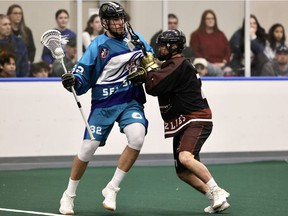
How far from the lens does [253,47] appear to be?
10.0m

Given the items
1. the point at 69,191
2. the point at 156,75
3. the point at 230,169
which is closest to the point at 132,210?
the point at 69,191

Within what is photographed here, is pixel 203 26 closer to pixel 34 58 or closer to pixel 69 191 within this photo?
pixel 34 58

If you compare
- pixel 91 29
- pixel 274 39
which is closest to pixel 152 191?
pixel 91 29

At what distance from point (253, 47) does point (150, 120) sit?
1.56 metres

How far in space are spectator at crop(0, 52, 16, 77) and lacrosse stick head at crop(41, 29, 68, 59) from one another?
300 centimetres

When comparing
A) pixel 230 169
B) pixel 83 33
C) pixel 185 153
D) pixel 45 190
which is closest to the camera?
pixel 185 153

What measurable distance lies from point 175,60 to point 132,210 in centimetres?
115

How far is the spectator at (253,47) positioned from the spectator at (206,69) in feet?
0.59

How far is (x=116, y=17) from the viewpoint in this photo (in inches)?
245

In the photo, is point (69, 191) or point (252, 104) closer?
point (69, 191)

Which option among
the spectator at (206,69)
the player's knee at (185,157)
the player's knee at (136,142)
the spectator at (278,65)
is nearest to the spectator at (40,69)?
the spectator at (206,69)

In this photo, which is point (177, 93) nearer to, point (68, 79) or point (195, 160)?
point (195, 160)

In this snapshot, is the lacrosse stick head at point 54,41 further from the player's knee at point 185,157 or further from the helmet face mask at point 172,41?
the player's knee at point 185,157

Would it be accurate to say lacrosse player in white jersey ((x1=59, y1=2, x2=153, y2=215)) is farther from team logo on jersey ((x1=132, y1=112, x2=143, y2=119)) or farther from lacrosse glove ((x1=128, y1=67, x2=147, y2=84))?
lacrosse glove ((x1=128, y1=67, x2=147, y2=84))
